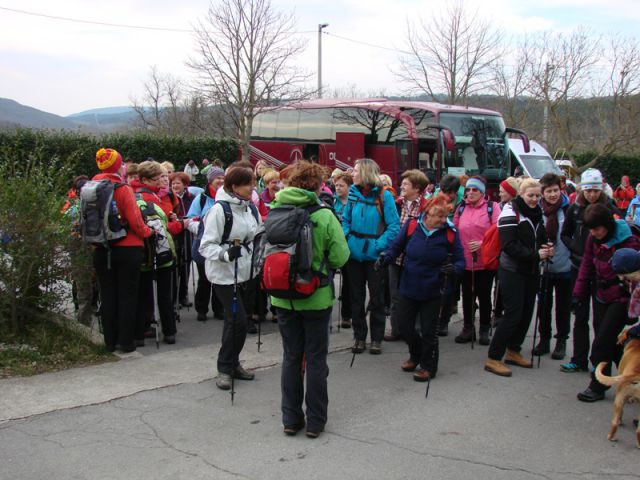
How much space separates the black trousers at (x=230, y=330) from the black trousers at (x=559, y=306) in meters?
3.18

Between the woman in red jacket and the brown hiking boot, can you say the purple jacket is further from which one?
the woman in red jacket

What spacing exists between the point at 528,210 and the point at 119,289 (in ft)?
13.2

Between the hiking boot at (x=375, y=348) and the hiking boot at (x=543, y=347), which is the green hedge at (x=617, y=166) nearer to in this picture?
the hiking boot at (x=543, y=347)

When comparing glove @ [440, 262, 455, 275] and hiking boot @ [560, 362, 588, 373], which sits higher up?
glove @ [440, 262, 455, 275]

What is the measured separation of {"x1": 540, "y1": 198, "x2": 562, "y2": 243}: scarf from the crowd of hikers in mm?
15

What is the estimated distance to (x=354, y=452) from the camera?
4.53 meters

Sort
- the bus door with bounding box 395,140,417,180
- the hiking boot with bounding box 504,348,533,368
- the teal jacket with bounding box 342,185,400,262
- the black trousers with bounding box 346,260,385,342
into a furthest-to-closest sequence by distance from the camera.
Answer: the bus door with bounding box 395,140,417,180, the black trousers with bounding box 346,260,385,342, the teal jacket with bounding box 342,185,400,262, the hiking boot with bounding box 504,348,533,368

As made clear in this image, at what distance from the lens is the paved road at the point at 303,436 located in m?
4.30

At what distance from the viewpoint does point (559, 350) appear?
691 cm

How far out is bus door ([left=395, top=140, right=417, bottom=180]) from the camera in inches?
796

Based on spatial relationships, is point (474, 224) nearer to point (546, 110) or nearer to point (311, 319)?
point (311, 319)

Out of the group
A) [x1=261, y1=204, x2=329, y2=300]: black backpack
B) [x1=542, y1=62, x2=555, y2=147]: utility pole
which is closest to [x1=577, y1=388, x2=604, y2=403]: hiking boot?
[x1=261, y1=204, x2=329, y2=300]: black backpack

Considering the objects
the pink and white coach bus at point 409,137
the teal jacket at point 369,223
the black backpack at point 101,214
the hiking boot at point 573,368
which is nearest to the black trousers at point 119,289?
the black backpack at point 101,214

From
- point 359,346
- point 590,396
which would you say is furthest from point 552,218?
point 359,346
